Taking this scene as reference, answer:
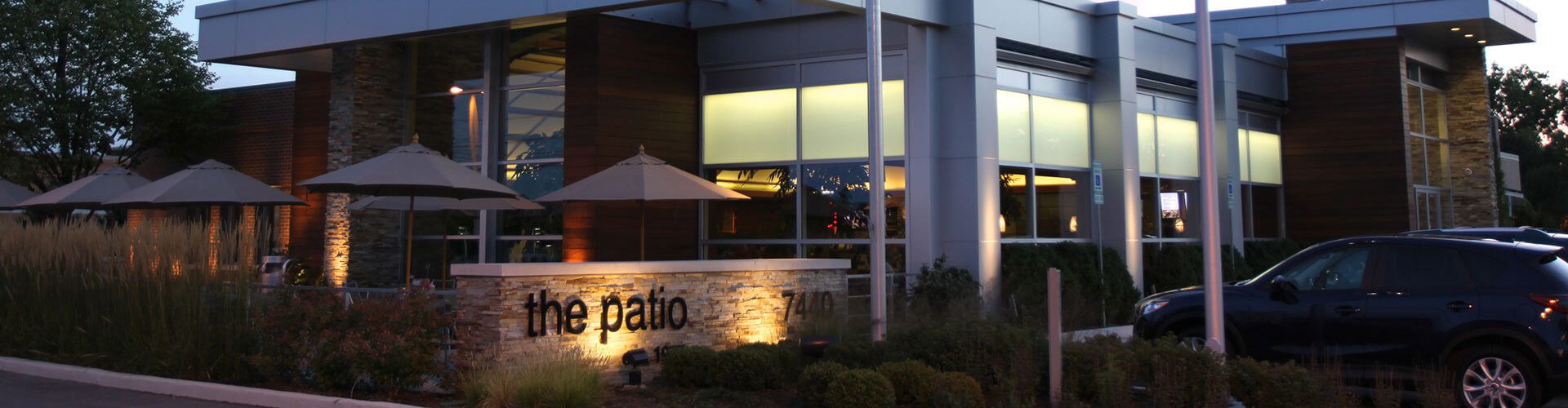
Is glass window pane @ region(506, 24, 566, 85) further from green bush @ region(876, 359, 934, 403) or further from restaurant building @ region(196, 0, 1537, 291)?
green bush @ region(876, 359, 934, 403)

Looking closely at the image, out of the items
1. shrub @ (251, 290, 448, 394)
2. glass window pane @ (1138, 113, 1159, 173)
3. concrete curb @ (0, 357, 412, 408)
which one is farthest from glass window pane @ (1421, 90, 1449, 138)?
concrete curb @ (0, 357, 412, 408)

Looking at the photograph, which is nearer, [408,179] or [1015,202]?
[408,179]

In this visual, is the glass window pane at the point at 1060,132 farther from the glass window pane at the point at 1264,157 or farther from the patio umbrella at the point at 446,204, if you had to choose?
the patio umbrella at the point at 446,204

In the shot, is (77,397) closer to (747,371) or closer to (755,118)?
(747,371)

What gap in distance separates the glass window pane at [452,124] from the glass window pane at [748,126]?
3.99 metres

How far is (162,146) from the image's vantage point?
2797 cm

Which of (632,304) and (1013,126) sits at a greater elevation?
(1013,126)

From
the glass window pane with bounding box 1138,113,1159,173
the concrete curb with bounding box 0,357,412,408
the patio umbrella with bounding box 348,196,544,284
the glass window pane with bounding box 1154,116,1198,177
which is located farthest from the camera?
the glass window pane with bounding box 1154,116,1198,177

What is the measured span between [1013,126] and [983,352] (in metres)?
9.69

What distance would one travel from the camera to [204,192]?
59.6 feet

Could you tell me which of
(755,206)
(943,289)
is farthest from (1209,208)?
(755,206)

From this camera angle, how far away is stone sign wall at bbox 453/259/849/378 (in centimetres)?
1131

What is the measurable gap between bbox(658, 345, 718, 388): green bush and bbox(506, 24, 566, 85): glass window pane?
9.70m

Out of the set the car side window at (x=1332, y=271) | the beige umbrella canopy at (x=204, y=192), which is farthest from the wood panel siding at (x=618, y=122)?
Result: the car side window at (x=1332, y=271)
